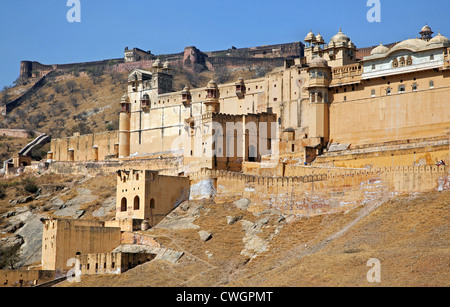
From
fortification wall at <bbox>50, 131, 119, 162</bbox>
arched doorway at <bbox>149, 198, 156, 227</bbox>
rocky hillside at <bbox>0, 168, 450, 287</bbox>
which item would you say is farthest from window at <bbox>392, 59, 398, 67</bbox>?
fortification wall at <bbox>50, 131, 119, 162</bbox>

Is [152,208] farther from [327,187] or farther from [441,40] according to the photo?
[441,40]

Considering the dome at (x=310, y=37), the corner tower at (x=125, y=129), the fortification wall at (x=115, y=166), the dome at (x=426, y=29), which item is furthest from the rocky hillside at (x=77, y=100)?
the dome at (x=426, y=29)

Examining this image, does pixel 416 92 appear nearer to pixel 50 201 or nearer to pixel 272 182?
pixel 272 182

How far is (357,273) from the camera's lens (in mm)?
35719

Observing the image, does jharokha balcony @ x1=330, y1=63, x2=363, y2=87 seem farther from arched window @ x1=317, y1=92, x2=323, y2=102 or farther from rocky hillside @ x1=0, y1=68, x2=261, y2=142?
rocky hillside @ x1=0, y1=68, x2=261, y2=142

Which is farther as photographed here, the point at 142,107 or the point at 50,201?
the point at 142,107

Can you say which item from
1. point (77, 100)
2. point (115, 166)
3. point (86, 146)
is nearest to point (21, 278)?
point (115, 166)

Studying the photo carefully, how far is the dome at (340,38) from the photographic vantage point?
206 ft

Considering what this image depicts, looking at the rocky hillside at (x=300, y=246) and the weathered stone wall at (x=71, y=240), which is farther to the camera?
the weathered stone wall at (x=71, y=240)

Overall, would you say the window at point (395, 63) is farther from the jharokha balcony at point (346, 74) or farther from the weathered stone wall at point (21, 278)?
the weathered stone wall at point (21, 278)

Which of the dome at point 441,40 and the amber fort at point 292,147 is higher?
the dome at point 441,40

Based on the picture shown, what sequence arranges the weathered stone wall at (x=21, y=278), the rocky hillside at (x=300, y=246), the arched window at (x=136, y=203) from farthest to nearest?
the arched window at (x=136, y=203), the weathered stone wall at (x=21, y=278), the rocky hillside at (x=300, y=246)
